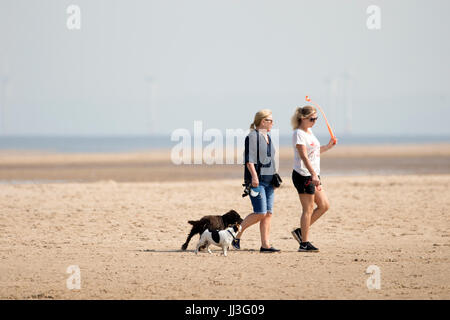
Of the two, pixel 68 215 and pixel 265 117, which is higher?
pixel 265 117

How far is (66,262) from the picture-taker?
8.38 metres

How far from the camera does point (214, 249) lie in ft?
30.9

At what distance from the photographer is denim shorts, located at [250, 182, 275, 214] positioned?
8.54 meters

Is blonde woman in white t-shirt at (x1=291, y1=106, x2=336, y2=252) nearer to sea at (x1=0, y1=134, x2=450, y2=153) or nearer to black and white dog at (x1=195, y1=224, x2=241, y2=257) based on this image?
black and white dog at (x1=195, y1=224, x2=241, y2=257)

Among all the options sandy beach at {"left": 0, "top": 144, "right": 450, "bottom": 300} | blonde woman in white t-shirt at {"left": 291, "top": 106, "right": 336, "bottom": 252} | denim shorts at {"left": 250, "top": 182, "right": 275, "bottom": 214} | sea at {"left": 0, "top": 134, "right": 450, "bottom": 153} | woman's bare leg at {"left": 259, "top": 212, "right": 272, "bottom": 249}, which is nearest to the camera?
sandy beach at {"left": 0, "top": 144, "right": 450, "bottom": 300}

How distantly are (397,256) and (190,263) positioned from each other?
8.58 ft

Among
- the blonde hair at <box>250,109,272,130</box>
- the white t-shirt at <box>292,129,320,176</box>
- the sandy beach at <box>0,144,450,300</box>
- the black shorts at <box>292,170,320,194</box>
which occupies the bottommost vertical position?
the sandy beach at <box>0,144,450,300</box>

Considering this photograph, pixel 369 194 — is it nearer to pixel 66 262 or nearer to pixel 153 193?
pixel 153 193

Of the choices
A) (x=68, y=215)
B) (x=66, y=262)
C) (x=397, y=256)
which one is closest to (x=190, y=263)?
(x=66, y=262)

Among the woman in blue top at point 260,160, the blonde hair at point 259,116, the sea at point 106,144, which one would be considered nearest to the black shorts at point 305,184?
the woman in blue top at point 260,160

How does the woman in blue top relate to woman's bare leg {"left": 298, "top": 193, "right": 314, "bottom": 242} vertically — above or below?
above

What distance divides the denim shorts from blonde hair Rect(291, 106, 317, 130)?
31.8 inches

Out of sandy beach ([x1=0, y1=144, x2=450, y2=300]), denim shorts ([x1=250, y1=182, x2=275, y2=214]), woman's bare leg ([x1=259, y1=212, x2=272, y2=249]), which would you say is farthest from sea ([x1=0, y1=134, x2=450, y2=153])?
denim shorts ([x1=250, y1=182, x2=275, y2=214])
